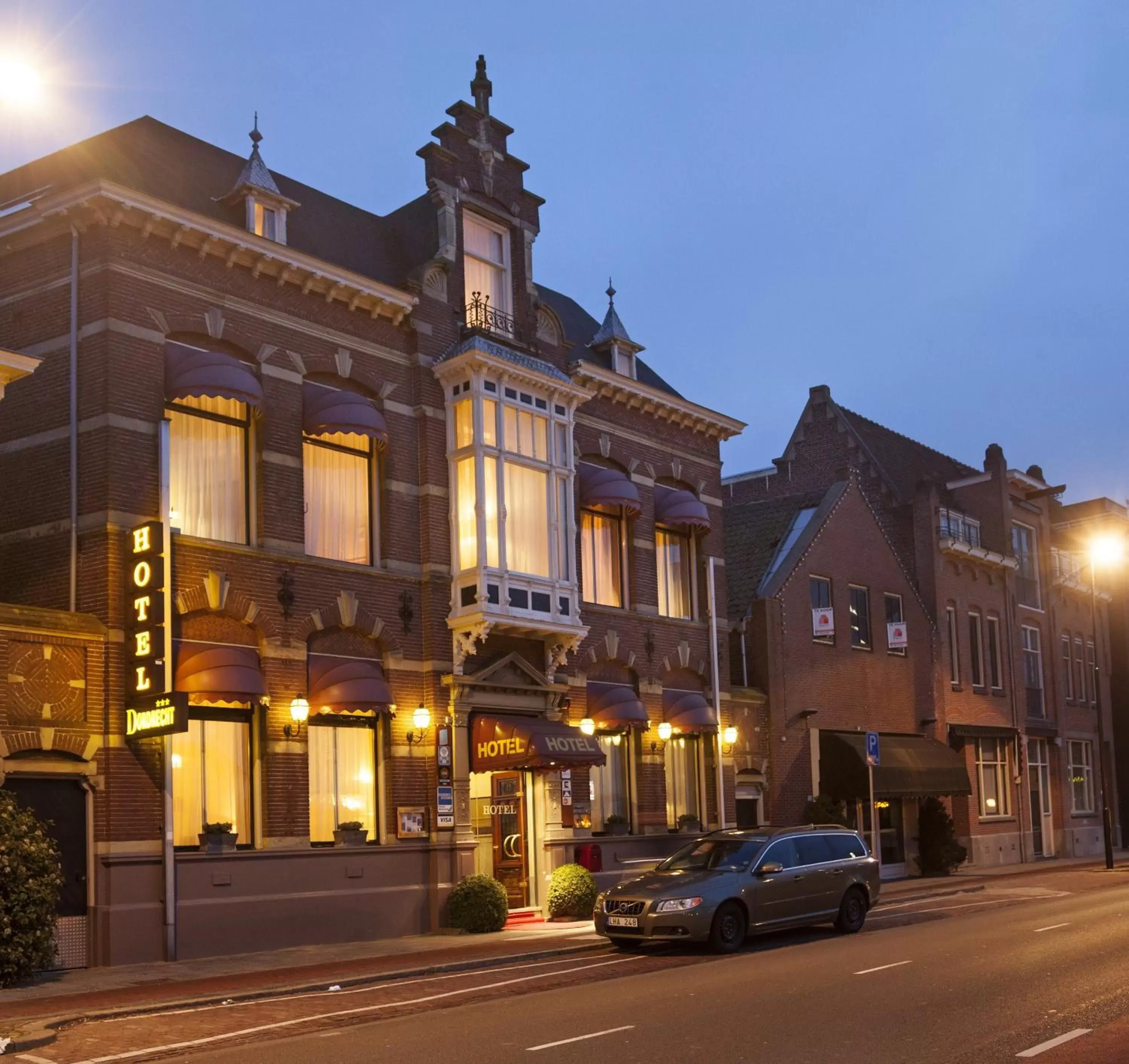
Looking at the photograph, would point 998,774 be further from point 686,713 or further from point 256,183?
point 256,183

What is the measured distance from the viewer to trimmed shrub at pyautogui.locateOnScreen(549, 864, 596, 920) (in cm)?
2553

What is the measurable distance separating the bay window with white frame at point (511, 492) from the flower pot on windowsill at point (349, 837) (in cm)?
418

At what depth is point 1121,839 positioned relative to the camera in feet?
179

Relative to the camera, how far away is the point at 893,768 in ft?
117

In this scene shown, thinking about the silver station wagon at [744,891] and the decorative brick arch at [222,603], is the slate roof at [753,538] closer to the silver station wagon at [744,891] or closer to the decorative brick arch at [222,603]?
the silver station wagon at [744,891]

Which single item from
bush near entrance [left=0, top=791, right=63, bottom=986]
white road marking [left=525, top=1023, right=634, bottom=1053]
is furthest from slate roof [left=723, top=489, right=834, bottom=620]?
white road marking [left=525, top=1023, right=634, bottom=1053]

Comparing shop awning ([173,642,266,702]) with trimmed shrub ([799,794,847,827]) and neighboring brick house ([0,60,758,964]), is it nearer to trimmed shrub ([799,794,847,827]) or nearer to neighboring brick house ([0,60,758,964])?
neighboring brick house ([0,60,758,964])

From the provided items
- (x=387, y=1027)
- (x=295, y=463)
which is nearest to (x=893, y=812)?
(x=295, y=463)

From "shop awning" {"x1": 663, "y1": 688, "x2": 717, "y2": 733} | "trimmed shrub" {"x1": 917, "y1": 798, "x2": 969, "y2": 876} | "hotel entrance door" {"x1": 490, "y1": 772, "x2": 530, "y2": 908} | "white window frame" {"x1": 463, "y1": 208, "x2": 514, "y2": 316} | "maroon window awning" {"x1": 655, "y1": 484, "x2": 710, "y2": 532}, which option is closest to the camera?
"hotel entrance door" {"x1": 490, "y1": 772, "x2": 530, "y2": 908}

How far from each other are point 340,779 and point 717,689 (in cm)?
1061

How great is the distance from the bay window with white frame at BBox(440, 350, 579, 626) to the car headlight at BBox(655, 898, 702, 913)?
7.28 meters

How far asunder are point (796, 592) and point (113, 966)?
20.4 meters

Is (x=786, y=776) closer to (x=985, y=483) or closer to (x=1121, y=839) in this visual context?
(x=985, y=483)

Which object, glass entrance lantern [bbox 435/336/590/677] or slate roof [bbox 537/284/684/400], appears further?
slate roof [bbox 537/284/684/400]
